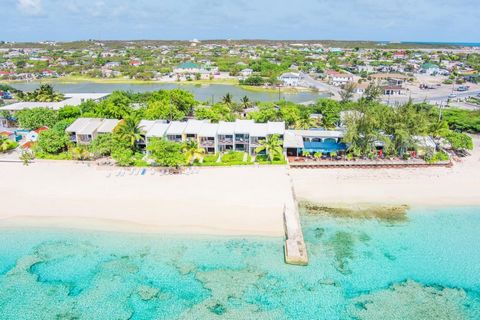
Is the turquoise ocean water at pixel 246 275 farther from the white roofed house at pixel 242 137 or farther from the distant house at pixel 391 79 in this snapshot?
the distant house at pixel 391 79

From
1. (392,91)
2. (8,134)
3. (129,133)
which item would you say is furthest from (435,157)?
(8,134)

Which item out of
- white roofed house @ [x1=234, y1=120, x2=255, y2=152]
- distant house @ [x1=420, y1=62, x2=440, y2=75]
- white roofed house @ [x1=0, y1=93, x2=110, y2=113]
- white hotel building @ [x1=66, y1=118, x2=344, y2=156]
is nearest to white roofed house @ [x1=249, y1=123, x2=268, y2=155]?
white hotel building @ [x1=66, y1=118, x2=344, y2=156]

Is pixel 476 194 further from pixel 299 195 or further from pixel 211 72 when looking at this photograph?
pixel 211 72

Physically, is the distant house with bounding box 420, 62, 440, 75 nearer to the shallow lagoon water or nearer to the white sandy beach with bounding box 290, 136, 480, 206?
the shallow lagoon water

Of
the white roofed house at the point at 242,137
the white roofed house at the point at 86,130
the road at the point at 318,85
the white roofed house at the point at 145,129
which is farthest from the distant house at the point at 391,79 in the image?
the white roofed house at the point at 86,130

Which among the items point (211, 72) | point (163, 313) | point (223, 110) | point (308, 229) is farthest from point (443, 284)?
point (211, 72)

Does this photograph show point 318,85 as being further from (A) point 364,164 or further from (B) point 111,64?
(B) point 111,64
